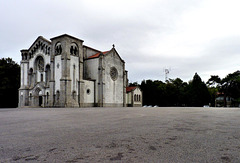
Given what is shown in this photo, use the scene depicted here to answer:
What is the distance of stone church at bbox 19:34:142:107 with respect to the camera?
1420 inches

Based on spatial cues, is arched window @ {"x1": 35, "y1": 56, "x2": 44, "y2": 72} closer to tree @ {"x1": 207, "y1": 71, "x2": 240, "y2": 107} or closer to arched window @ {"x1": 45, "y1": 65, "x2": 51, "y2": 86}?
arched window @ {"x1": 45, "y1": 65, "x2": 51, "y2": 86}

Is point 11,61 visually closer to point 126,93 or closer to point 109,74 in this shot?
point 109,74

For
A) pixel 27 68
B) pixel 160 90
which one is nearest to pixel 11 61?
pixel 27 68

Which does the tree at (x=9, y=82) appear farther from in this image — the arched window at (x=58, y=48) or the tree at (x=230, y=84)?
the tree at (x=230, y=84)

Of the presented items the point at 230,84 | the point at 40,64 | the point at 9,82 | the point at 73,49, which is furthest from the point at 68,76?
the point at 230,84

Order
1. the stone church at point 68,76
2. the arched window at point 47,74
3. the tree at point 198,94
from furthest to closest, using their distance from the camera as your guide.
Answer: the tree at point 198,94 < the arched window at point 47,74 < the stone church at point 68,76

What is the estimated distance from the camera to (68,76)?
3584 cm

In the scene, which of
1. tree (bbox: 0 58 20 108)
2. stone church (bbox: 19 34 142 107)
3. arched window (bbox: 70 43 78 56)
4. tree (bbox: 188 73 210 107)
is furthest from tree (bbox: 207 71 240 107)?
tree (bbox: 0 58 20 108)

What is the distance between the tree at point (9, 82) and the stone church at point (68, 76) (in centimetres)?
469

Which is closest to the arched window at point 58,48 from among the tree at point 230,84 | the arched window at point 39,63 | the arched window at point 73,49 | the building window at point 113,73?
the arched window at point 73,49

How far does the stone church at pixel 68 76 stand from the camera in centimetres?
3606

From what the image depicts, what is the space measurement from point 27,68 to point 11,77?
6997 millimetres

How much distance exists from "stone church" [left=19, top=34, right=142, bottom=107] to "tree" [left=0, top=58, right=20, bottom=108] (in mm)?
4689

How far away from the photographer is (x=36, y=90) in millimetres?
40219
